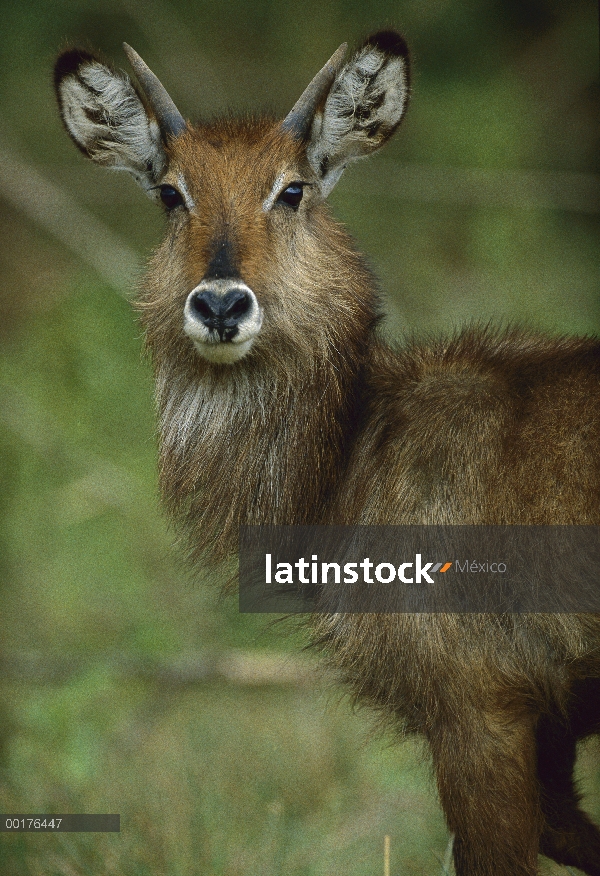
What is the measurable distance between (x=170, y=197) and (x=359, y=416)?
4.06 ft

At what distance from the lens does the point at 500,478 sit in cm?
399

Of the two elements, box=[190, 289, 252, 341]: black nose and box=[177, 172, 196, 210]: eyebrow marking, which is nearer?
box=[190, 289, 252, 341]: black nose

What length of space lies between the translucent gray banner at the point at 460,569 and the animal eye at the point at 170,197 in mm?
1555

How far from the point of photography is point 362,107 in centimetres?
470

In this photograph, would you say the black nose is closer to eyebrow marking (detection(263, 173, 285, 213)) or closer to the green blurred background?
eyebrow marking (detection(263, 173, 285, 213))

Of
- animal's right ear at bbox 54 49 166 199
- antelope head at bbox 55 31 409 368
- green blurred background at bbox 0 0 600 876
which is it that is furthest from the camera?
green blurred background at bbox 0 0 600 876

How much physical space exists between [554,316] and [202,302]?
460 cm

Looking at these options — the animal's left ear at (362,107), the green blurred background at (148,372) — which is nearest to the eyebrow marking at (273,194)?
the animal's left ear at (362,107)

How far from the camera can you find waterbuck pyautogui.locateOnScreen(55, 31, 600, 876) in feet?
12.8

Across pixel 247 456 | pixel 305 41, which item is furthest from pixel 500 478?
pixel 305 41

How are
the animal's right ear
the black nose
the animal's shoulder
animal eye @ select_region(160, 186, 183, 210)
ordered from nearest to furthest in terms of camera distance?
the black nose
the animal's shoulder
animal eye @ select_region(160, 186, 183, 210)
the animal's right ear

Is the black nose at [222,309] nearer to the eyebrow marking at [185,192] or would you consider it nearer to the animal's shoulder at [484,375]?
the eyebrow marking at [185,192]

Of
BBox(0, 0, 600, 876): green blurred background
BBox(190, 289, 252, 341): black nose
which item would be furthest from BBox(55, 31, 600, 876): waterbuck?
BBox(0, 0, 600, 876): green blurred background

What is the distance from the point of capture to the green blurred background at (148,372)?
582cm
